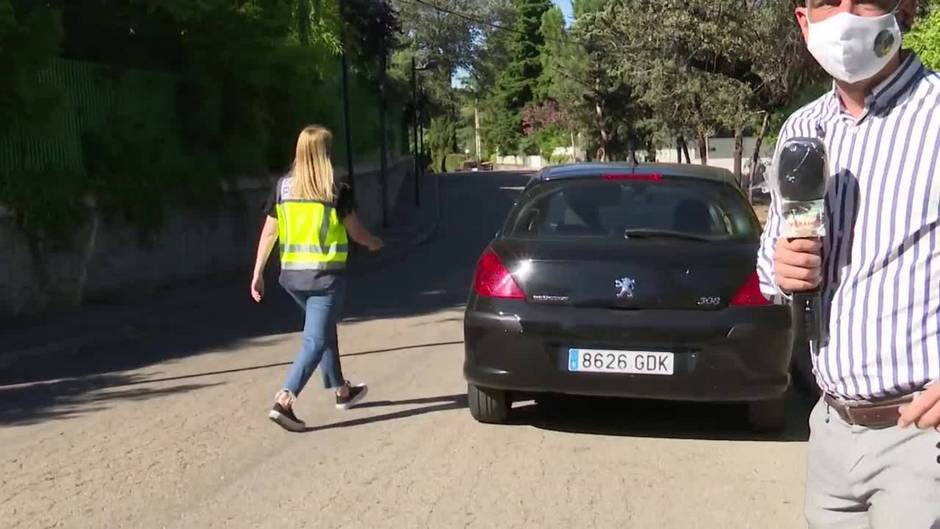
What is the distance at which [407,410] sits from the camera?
7355mm

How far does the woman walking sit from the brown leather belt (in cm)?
444

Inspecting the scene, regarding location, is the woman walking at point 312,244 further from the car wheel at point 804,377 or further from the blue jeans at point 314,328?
the car wheel at point 804,377

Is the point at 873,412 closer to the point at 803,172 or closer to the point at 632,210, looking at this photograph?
the point at 803,172

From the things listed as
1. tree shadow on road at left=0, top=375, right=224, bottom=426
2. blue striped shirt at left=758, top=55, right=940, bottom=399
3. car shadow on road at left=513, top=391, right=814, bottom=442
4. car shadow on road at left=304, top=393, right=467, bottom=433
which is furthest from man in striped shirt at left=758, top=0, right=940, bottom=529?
tree shadow on road at left=0, top=375, right=224, bottom=426

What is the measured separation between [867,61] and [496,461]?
3923 millimetres

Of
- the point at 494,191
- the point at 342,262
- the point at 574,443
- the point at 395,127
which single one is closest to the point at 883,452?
the point at 574,443

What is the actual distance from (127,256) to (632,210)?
8.38 meters

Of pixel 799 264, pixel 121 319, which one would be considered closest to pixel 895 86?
pixel 799 264

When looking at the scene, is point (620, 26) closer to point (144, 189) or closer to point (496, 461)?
point (144, 189)

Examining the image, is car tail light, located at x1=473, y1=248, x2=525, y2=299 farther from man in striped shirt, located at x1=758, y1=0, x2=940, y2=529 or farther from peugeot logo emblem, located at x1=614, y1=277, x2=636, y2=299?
A: man in striped shirt, located at x1=758, y1=0, x2=940, y2=529

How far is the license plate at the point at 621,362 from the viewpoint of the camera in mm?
6141

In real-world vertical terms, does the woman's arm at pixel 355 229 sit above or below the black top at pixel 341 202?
below

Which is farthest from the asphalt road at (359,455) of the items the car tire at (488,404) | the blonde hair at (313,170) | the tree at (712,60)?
the tree at (712,60)

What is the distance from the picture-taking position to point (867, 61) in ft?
8.37
